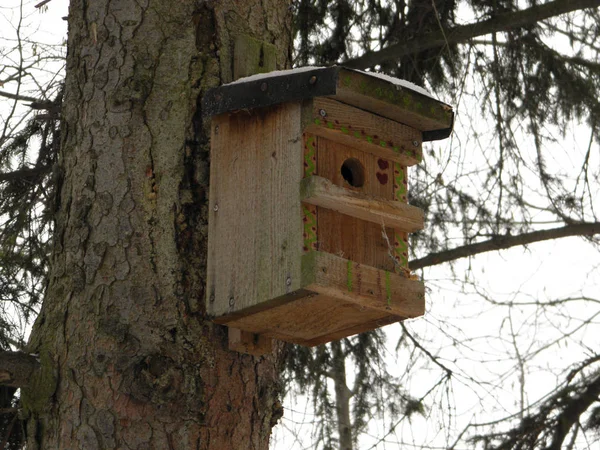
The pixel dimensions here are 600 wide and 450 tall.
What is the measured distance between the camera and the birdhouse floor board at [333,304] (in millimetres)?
2492

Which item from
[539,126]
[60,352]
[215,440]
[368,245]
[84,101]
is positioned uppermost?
[539,126]

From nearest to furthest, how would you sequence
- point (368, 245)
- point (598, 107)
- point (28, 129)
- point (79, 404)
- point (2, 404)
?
point (79, 404)
point (368, 245)
point (2, 404)
point (28, 129)
point (598, 107)

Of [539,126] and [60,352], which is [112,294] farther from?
[539,126]

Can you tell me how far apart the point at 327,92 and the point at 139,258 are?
605 mm

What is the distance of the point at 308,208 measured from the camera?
2584 millimetres

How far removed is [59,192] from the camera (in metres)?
2.80

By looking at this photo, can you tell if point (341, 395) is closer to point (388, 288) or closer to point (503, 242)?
point (503, 242)

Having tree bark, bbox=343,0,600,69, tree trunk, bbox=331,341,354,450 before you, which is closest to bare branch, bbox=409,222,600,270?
tree trunk, bbox=331,341,354,450

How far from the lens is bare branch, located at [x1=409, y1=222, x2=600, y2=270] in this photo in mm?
4770

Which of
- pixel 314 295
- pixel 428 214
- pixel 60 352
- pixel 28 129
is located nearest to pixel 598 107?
pixel 428 214

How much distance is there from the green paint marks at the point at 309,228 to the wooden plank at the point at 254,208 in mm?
16

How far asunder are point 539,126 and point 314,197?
2.66 meters

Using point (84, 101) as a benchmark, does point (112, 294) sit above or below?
below

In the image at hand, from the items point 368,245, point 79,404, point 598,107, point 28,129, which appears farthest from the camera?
point 598,107
